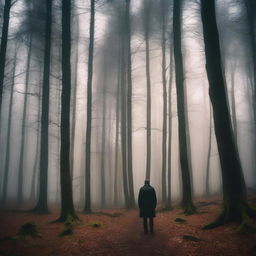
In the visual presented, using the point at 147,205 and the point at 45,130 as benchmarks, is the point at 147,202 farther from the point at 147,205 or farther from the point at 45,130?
the point at 45,130

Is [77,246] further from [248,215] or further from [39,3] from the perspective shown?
[39,3]

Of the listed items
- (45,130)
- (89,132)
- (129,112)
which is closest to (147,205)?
(89,132)

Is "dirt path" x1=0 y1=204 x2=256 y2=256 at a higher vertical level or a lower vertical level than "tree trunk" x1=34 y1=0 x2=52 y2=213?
lower

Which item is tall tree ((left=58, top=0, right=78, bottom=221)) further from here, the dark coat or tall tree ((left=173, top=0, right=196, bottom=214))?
tall tree ((left=173, top=0, right=196, bottom=214))

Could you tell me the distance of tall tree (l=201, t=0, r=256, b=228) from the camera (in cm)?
689

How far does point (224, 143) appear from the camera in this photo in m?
7.48

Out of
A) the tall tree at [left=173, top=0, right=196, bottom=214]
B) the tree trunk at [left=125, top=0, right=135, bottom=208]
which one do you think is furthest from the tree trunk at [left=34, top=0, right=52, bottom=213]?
the tall tree at [left=173, top=0, right=196, bottom=214]

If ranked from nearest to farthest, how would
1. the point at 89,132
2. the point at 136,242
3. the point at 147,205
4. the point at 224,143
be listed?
1. the point at 136,242
2. the point at 224,143
3. the point at 147,205
4. the point at 89,132

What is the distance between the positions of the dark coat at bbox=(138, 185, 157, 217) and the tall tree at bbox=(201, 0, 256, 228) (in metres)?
1.95

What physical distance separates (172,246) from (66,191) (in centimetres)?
536

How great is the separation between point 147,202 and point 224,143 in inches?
135

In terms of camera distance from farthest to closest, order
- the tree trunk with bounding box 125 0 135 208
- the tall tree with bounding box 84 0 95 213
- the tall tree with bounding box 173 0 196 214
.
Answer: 1. the tree trunk with bounding box 125 0 135 208
2. the tall tree with bounding box 84 0 95 213
3. the tall tree with bounding box 173 0 196 214

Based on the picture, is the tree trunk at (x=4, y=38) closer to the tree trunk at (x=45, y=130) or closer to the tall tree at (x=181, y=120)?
the tree trunk at (x=45, y=130)

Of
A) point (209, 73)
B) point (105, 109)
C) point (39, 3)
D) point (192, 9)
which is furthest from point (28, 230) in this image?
point (105, 109)
